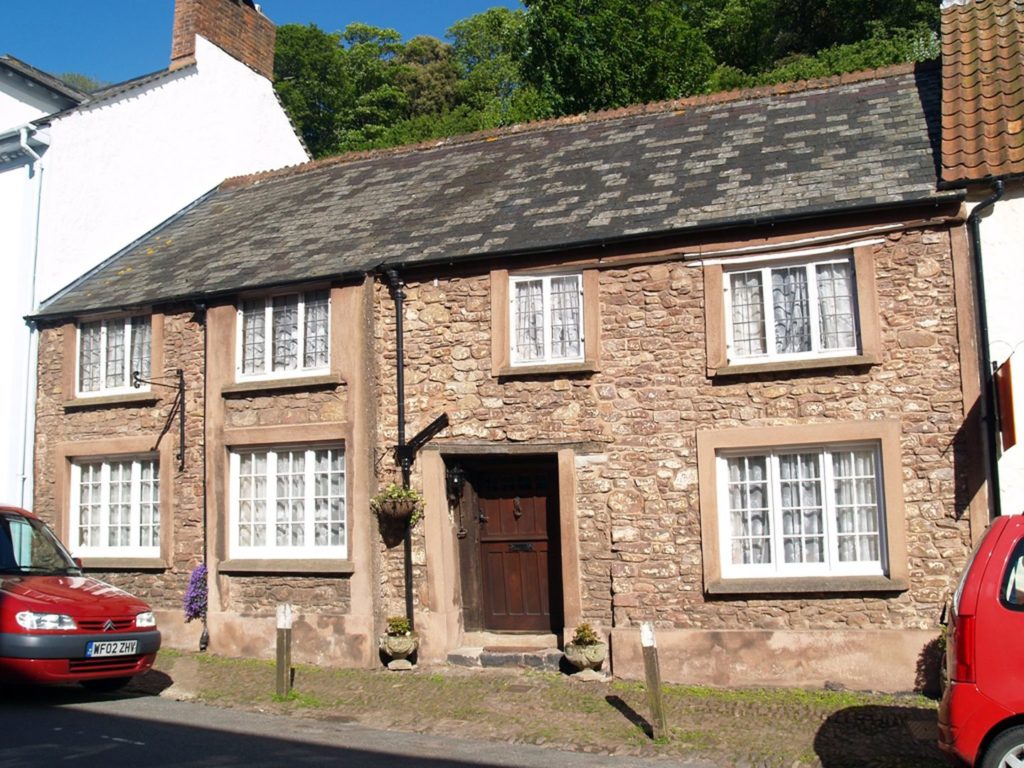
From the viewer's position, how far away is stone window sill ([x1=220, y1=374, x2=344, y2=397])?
13.7 meters

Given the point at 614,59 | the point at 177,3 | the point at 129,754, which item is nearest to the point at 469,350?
the point at 129,754

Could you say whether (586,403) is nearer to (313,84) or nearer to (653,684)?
(653,684)

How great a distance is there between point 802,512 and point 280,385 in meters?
6.95

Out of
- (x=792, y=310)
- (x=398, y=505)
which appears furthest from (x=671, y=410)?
(x=398, y=505)

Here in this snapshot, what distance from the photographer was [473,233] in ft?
45.4

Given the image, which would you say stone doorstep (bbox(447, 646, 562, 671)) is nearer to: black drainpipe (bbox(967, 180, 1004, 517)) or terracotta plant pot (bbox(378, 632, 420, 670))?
terracotta plant pot (bbox(378, 632, 420, 670))

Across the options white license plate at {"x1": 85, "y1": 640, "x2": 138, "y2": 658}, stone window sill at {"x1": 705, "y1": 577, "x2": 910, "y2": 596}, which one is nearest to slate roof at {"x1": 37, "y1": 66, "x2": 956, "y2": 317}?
stone window sill at {"x1": 705, "y1": 577, "x2": 910, "y2": 596}

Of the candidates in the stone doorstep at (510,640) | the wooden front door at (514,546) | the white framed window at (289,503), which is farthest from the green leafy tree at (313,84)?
the stone doorstep at (510,640)

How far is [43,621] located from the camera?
33.3 ft

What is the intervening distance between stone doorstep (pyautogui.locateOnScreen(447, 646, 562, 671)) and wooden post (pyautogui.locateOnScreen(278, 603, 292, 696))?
2195 millimetres

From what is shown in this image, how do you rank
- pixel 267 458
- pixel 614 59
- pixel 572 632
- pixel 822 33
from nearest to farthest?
1. pixel 572 632
2. pixel 267 458
3. pixel 614 59
4. pixel 822 33

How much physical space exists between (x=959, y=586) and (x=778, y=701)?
13.3 feet

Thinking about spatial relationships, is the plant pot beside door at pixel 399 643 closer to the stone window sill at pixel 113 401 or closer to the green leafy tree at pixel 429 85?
the stone window sill at pixel 113 401

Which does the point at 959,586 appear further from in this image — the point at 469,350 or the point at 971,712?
the point at 469,350
